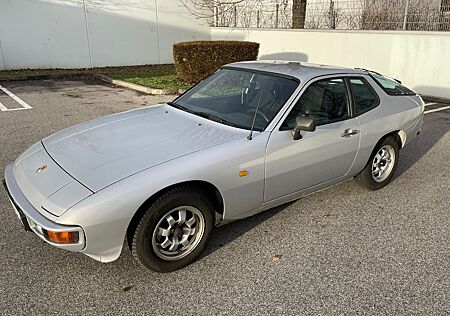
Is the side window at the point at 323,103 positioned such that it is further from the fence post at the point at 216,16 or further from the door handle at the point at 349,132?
the fence post at the point at 216,16

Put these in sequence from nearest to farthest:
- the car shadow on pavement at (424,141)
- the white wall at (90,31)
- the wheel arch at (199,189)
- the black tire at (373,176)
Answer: the wheel arch at (199,189)
the black tire at (373,176)
the car shadow on pavement at (424,141)
the white wall at (90,31)

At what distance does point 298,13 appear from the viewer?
521 inches

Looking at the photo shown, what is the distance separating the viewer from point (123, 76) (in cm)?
1305

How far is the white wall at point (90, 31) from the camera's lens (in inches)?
529

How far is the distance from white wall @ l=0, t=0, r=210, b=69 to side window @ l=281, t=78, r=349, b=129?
13.4 metres

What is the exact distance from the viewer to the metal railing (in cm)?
977

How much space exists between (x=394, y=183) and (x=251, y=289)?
2685 millimetres

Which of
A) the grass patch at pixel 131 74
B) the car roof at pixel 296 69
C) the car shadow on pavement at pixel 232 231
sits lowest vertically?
the car shadow on pavement at pixel 232 231

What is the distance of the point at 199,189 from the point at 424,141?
16.0 feet

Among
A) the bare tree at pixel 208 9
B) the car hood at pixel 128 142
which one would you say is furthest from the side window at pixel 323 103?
the bare tree at pixel 208 9

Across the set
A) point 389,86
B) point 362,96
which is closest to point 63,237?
point 362,96

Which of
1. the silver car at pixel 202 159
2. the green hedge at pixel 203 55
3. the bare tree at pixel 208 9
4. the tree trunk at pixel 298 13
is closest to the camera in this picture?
the silver car at pixel 202 159

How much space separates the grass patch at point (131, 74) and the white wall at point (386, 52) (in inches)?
181

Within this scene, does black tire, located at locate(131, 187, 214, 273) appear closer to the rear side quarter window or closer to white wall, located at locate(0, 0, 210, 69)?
the rear side quarter window
